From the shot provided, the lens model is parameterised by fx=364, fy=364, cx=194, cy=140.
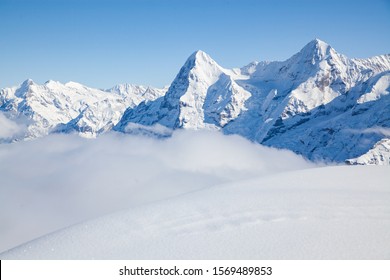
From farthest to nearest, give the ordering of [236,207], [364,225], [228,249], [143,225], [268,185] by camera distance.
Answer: [268,185] → [236,207] → [143,225] → [364,225] → [228,249]

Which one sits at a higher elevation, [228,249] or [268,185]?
[268,185]
